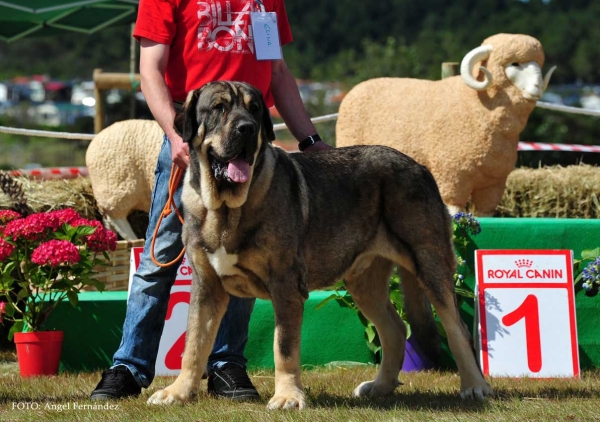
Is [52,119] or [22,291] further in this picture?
[52,119]

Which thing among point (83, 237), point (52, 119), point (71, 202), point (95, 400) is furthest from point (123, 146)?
point (52, 119)

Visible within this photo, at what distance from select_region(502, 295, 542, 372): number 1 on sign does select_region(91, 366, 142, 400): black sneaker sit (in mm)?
2129

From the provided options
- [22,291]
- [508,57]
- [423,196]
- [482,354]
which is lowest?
[482,354]

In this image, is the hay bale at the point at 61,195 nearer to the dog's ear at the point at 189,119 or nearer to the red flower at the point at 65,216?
the red flower at the point at 65,216

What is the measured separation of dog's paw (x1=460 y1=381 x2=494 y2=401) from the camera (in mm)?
4277

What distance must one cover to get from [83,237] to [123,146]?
1.67m

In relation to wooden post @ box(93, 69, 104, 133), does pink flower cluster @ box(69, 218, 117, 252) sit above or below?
below

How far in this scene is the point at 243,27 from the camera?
4266mm

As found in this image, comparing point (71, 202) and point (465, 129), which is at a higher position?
point (465, 129)

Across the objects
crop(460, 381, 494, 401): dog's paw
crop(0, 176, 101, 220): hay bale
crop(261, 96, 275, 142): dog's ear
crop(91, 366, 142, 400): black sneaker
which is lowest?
crop(460, 381, 494, 401): dog's paw

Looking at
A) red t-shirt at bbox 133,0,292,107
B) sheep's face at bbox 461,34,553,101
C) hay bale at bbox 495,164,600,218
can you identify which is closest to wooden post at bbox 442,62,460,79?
hay bale at bbox 495,164,600,218

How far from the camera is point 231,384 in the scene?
443 cm

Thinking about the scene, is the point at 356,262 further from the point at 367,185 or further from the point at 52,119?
the point at 52,119

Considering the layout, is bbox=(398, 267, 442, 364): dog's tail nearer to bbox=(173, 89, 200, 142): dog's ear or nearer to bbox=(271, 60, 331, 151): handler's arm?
bbox=(271, 60, 331, 151): handler's arm
